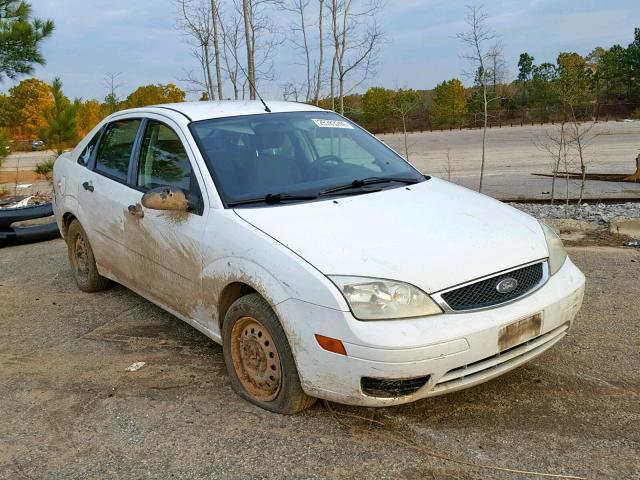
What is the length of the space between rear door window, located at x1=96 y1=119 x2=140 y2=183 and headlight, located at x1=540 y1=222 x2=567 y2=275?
293 cm

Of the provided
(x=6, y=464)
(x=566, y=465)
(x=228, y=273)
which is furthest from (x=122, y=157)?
(x=566, y=465)

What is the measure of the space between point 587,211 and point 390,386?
7716mm

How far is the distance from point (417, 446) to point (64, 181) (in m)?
4.12

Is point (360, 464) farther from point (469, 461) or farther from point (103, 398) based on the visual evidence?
point (103, 398)

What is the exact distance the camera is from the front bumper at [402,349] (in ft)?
9.09

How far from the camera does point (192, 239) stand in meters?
3.68

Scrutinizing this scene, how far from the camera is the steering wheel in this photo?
13.0 feet

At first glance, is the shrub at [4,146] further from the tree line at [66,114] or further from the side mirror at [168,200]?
the side mirror at [168,200]

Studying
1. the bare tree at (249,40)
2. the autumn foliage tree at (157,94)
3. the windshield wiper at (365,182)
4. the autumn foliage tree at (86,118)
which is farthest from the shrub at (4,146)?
the autumn foliage tree at (157,94)

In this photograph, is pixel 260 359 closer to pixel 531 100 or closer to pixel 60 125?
pixel 60 125

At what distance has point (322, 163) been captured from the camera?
13.3ft

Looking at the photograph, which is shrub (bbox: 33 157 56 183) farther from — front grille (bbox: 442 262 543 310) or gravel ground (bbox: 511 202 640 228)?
front grille (bbox: 442 262 543 310)

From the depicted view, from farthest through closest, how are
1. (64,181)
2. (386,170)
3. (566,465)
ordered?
(64,181) → (386,170) → (566,465)

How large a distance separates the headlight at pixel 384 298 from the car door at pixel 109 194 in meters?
2.12
